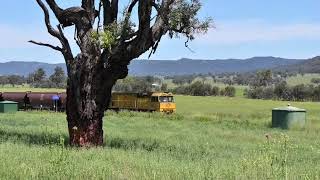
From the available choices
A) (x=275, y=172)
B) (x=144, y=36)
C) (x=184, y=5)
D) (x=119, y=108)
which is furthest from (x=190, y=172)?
(x=119, y=108)

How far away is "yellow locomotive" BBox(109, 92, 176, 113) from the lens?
61.4 metres

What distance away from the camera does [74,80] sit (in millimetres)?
18062

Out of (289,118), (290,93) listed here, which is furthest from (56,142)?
(290,93)

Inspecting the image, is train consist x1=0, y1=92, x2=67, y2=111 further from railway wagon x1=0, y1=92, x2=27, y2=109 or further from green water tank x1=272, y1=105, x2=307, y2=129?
green water tank x1=272, y1=105, x2=307, y2=129

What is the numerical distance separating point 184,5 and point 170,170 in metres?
8.32

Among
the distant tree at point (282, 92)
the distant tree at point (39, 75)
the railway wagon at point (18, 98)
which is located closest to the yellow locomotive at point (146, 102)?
the railway wagon at point (18, 98)

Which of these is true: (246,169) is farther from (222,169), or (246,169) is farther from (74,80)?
(74,80)

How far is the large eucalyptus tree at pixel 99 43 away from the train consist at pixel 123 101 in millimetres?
42261

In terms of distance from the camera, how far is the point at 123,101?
63.8 meters

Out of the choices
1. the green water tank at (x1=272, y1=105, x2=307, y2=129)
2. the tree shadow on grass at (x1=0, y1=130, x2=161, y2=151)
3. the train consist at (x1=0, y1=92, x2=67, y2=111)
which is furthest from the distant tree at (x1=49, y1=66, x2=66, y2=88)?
the tree shadow on grass at (x1=0, y1=130, x2=161, y2=151)

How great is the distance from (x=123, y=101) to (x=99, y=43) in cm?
4654

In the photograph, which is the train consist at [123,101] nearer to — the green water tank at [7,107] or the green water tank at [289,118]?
the green water tank at [7,107]

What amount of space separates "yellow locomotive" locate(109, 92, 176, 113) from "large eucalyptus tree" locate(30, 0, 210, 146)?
42393mm

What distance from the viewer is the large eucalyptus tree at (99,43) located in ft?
56.5
